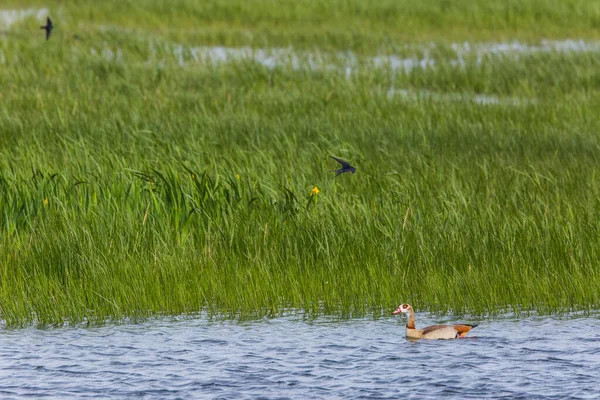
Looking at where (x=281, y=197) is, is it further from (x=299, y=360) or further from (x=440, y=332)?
(x=299, y=360)

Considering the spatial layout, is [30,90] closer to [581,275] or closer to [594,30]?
[581,275]

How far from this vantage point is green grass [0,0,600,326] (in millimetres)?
8578

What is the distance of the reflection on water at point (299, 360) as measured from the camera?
6.41 m

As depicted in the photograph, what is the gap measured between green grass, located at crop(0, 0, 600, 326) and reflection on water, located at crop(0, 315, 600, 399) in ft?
1.66

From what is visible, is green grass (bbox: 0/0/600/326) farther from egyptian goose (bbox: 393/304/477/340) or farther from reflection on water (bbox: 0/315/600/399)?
egyptian goose (bbox: 393/304/477/340)

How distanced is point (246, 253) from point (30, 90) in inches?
377

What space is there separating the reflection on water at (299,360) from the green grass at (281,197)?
507 millimetres

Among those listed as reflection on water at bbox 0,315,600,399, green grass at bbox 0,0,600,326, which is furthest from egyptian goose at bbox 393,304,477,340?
green grass at bbox 0,0,600,326

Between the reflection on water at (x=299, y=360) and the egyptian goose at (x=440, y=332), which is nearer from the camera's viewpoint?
the reflection on water at (x=299, y=360)

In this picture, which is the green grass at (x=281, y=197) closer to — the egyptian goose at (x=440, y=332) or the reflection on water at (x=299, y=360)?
the reflection on water at (x=299, y=360)

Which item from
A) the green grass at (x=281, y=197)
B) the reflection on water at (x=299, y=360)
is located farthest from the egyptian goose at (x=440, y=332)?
the green grass at (x=281, y=197)

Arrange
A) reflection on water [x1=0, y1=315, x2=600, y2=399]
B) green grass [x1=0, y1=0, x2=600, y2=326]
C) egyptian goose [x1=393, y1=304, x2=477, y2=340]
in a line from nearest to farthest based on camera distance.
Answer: reflection on water [x1=0, y1=315, x2=600, y2=399] → egyptian goose [x1=393, y1=304, x2=477, y2=340] → green grass [x1=0, y1=0, x2=600, y2=326]

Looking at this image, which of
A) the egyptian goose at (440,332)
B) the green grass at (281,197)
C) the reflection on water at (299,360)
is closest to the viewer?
the reflection on water at (299,360)

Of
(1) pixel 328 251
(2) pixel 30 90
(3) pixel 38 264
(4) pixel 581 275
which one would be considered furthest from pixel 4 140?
(4) pixel 581 275
